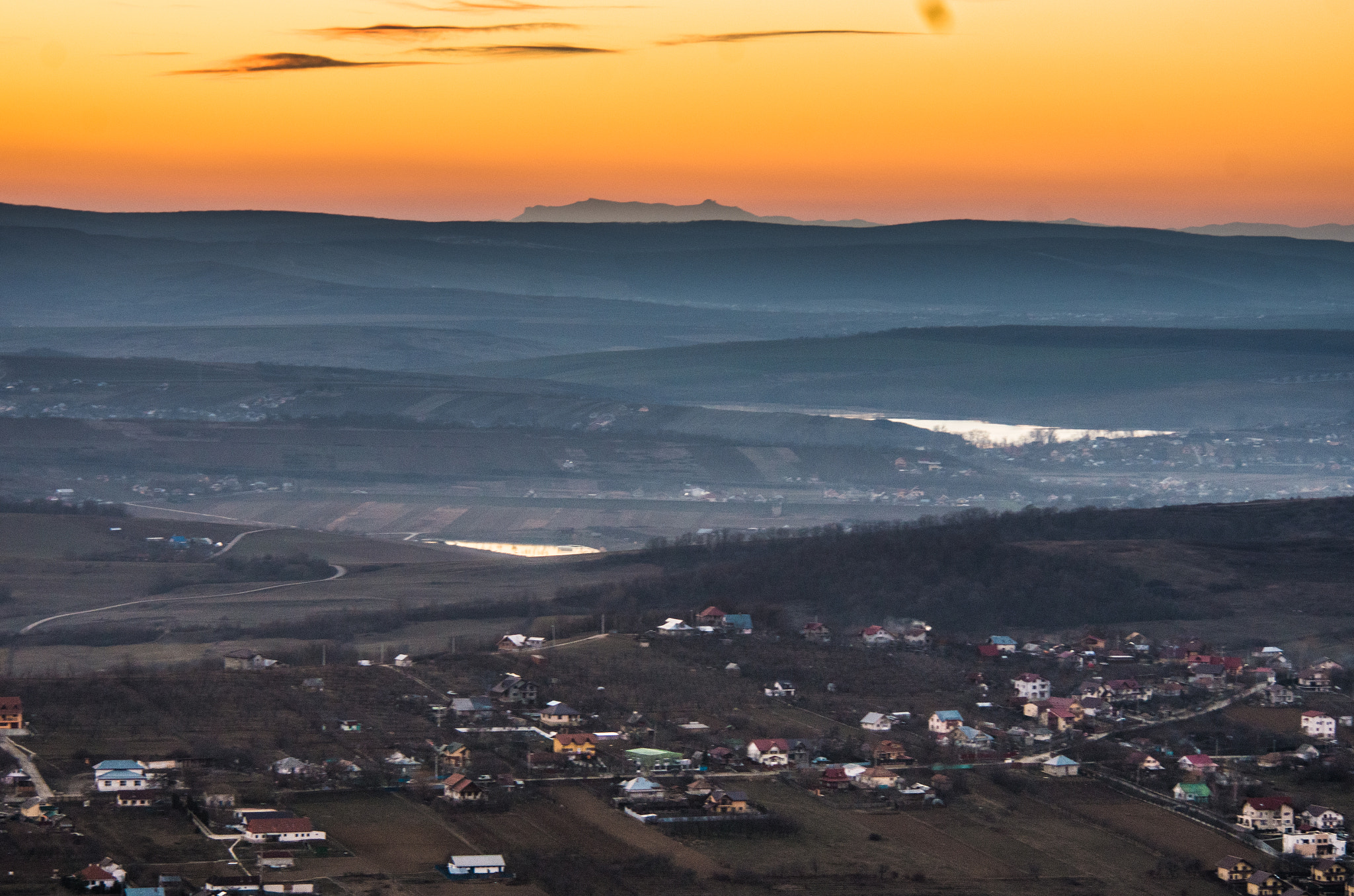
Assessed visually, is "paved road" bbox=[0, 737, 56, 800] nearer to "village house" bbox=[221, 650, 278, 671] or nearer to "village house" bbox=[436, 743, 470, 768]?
"village house" bbox=[436, 743, 470, 768]

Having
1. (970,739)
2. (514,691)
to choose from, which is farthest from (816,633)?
(970,739)

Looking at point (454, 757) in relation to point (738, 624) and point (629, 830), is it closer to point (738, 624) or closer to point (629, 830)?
point (629, 830)

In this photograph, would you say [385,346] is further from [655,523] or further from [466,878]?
[466,878]

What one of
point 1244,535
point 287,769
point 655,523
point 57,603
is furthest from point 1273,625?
point 655,523

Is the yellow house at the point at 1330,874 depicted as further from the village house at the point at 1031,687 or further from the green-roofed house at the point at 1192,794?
the village house at the point at 1031,687

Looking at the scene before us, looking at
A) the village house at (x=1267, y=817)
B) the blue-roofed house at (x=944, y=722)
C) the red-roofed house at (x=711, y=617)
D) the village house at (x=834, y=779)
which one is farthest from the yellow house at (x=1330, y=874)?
the red-roofed house at (x=711, y=617)

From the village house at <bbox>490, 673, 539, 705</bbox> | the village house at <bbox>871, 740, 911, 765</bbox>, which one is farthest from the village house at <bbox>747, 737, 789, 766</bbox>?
the village house at <bbox>490, 673, 539, 705</bbox>

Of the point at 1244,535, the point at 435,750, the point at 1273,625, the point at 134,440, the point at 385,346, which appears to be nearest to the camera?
the point at 435,750
